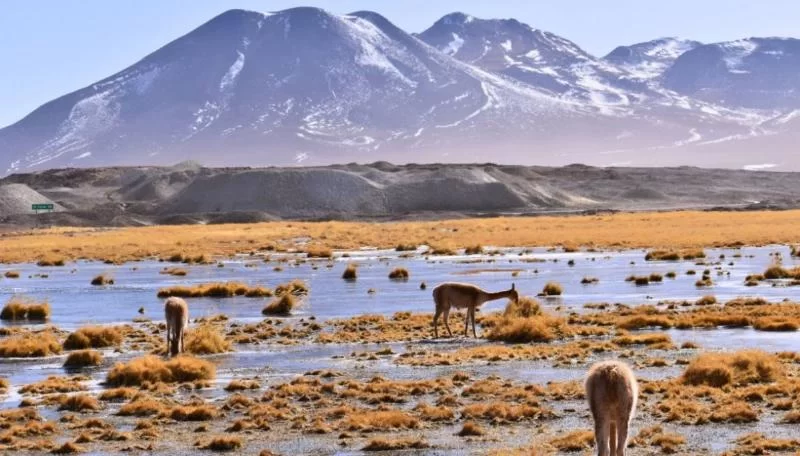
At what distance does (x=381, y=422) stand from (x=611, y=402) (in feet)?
16.4

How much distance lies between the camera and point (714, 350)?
79.9 feet

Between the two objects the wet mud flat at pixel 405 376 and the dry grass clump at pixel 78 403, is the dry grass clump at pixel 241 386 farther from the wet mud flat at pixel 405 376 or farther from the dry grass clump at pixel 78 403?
the dry grass clump at pixel 78 403

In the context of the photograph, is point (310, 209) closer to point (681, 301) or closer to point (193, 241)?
point (193, 241)

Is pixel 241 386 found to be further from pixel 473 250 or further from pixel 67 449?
pixel 473 250

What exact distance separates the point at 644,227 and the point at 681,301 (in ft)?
188

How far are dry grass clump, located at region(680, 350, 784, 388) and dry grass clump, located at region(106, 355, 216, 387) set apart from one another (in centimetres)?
785

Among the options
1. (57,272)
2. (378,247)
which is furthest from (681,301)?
(378,247)

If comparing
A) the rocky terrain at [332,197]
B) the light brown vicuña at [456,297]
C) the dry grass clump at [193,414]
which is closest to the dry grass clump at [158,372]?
the dry grass clump at [193,414]

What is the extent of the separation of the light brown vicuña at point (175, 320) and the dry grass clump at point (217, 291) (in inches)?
634

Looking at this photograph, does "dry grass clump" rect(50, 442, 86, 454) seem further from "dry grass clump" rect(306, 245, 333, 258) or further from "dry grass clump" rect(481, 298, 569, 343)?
"dry grass clump" rect(306, 245, 333, 258)

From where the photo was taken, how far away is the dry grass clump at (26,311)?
34.9 metres

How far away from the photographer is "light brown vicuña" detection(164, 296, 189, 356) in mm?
24734

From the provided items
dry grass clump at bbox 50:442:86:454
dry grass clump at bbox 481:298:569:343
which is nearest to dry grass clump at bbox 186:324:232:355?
dry grass clump at bbox 481:298:569:343

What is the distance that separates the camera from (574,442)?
15766 mm
